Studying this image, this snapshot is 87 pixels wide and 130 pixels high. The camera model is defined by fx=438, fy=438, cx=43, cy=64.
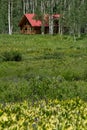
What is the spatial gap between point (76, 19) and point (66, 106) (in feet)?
248

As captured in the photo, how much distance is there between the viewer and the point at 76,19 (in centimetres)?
8612

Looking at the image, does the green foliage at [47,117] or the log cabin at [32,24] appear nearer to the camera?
the green foliage at [47,117]

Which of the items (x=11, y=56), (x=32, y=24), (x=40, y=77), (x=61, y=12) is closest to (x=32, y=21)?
(x=32, y=24)

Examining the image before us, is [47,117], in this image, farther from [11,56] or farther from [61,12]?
[61,12]

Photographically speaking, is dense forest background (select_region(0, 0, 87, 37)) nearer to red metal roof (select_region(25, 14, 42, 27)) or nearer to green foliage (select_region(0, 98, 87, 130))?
red metal roof (select_region(25, 14, 42, 27))

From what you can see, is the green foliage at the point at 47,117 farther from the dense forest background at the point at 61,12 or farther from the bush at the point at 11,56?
the dense forest background at the point at 61,12

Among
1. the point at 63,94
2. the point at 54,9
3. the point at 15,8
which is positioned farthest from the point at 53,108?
the point at 15,8

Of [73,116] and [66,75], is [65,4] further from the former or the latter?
[73,116]

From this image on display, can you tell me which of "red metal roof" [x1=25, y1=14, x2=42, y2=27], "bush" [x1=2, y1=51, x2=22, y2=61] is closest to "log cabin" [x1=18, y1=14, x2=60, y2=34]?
"red metal roof" [x1=25, y1=14, x2=42, y2=27]

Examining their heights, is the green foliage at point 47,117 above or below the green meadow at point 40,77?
Answer: above

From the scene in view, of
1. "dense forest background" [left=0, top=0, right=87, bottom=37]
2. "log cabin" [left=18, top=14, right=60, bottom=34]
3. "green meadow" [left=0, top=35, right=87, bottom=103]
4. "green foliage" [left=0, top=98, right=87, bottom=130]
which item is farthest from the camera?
"log cabin" [left=18, top=14, right=60, bottom=34]

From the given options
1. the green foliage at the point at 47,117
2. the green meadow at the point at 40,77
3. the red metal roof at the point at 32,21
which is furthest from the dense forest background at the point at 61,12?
the green foliage at the point at 47,117

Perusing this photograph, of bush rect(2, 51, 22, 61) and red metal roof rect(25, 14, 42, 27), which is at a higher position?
red metal roof rect(25, 14, 42, 27)

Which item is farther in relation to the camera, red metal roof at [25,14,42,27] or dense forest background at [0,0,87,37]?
red metal roof at [25,14,42,27]
